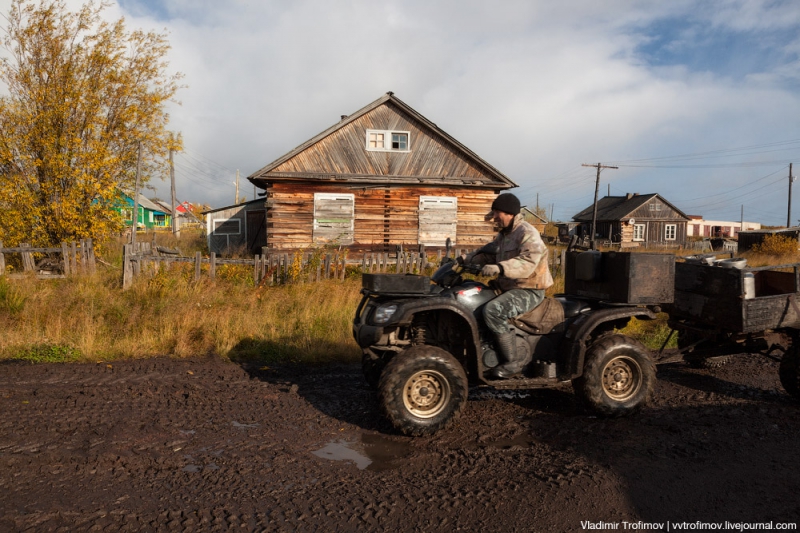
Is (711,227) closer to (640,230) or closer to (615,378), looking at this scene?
(640,230)

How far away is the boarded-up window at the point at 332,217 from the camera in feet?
65.3

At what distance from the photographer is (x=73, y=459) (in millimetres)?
4109

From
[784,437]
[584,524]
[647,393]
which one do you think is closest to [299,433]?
[584,524]

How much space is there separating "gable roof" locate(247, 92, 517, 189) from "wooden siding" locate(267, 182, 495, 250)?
509 mm

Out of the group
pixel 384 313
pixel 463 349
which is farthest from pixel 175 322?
pixel 463 349

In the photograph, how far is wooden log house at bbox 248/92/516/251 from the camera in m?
19.6

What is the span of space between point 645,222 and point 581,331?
49.6 m

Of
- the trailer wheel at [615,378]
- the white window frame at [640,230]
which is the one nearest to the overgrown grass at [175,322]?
the trailer wheel at [615,378]

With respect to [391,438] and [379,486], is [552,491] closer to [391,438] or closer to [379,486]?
[379,486]

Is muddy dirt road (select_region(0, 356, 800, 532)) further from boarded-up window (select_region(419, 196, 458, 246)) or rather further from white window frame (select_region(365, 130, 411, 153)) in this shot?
white window frame (select_region(365, 130, 411, 153))

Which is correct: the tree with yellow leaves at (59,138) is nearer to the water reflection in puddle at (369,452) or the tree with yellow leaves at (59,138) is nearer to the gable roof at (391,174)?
the gable roof at (391,174)

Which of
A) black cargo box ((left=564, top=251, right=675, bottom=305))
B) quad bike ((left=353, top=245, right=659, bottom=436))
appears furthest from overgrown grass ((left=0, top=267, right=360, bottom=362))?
black cargo box ((left=564, top=251, right=675, bottom=305))

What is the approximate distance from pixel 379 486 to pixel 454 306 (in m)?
1.65

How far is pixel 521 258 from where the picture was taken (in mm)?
5070
